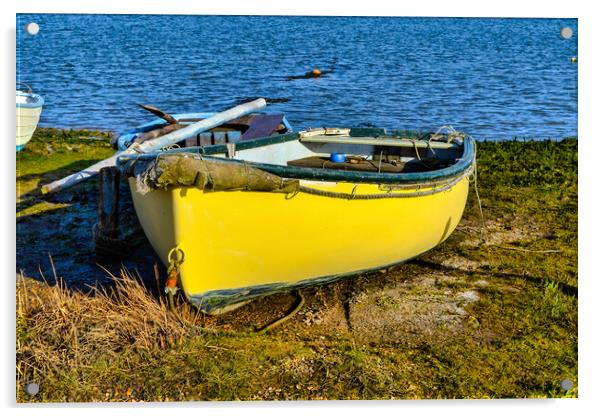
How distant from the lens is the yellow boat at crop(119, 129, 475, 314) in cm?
442

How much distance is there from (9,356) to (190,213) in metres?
1.37

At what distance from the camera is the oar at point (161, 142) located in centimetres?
552

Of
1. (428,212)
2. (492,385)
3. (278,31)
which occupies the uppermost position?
(278,31)

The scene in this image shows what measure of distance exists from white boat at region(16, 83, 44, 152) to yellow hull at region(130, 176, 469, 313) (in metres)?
1.80

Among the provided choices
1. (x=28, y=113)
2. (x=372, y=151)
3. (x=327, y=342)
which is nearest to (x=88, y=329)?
(x=327, y=342)

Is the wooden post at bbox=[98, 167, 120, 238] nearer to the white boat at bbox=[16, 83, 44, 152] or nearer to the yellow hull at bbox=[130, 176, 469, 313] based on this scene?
the white boat at bbox=[16, 83, 44, 152]

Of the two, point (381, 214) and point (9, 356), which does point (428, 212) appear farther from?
point (9, 356)

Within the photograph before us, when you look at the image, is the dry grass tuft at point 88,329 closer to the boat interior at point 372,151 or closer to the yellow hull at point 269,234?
the yellow hull at point 269,234

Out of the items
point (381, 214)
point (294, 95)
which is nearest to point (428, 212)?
point (381, 214)

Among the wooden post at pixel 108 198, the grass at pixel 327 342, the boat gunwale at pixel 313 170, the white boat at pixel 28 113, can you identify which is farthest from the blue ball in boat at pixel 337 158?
the white boat at pixel 28 113

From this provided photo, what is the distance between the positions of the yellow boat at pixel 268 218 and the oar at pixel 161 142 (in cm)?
47

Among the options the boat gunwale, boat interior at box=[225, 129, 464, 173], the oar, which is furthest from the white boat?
boat interior at box=[225, 129, 464, 173]

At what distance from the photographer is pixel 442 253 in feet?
21.3

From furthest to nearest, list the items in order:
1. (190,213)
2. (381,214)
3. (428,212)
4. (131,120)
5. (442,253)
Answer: (131,120) < (442,253) < (428,212) < (381,214) < (190,213)
